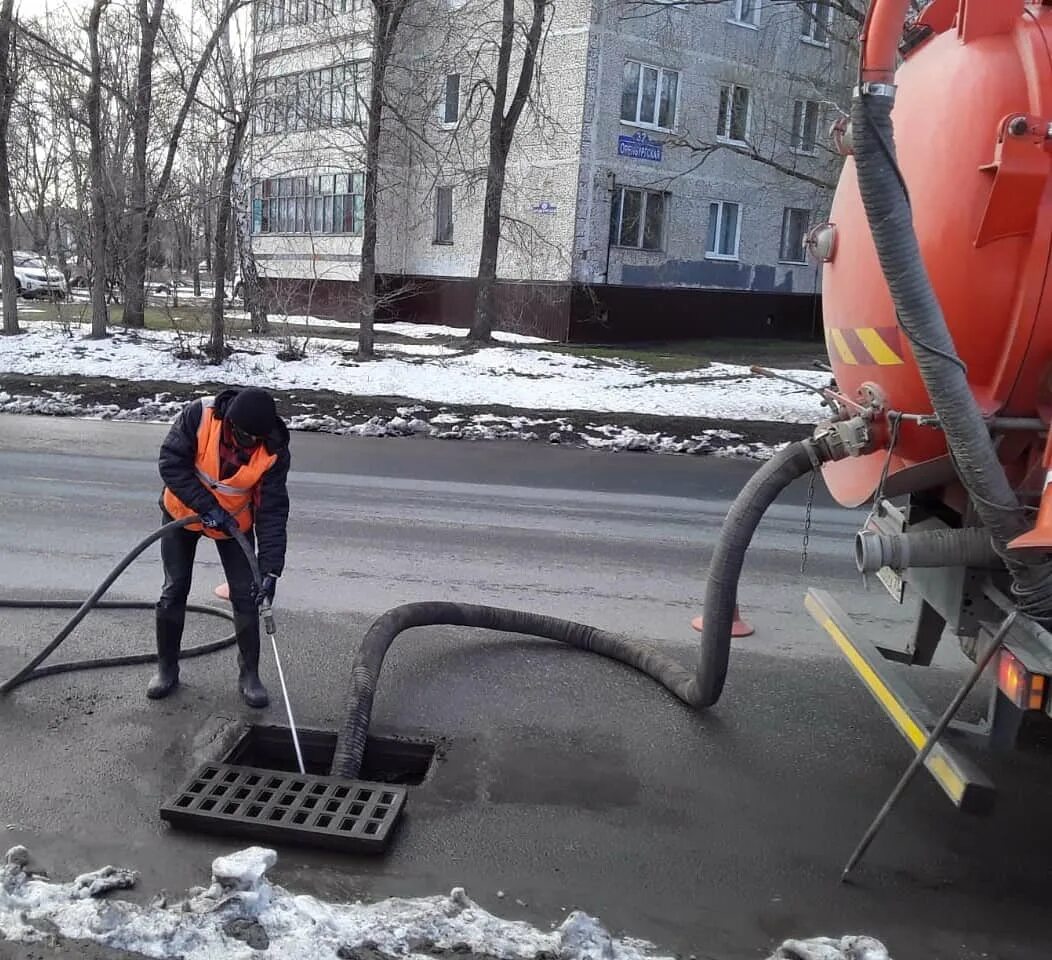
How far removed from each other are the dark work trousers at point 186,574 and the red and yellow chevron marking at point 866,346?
2.66 meters

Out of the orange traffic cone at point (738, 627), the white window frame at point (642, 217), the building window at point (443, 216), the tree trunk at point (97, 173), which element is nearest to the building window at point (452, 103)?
the building window at point (443, 216)

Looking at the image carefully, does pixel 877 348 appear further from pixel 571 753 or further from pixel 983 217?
pixel 571 753

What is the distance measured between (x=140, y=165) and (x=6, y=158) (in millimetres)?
2281

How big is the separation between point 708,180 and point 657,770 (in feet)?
81.1

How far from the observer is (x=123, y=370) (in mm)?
15773

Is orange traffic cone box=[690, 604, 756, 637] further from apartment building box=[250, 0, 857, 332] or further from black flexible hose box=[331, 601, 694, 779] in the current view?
apartment building box=[250, 0, 857, 332]

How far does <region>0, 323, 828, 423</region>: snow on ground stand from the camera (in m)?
14.3

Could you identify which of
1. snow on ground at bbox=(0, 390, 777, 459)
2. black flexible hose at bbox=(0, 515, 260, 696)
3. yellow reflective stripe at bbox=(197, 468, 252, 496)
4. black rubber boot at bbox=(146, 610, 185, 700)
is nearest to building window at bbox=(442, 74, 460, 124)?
snow on ground at bbox=(0, 390, 777, 459)

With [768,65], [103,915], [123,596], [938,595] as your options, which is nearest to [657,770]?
[938,595]

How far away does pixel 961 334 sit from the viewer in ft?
9.93

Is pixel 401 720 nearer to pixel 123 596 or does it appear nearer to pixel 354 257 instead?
pixel 123 596

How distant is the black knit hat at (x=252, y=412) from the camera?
13.3 ft

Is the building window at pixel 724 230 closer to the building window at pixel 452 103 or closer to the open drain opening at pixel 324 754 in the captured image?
the building window at pixel 452 103

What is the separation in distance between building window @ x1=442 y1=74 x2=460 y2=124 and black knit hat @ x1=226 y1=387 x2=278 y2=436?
2351 centimetres
